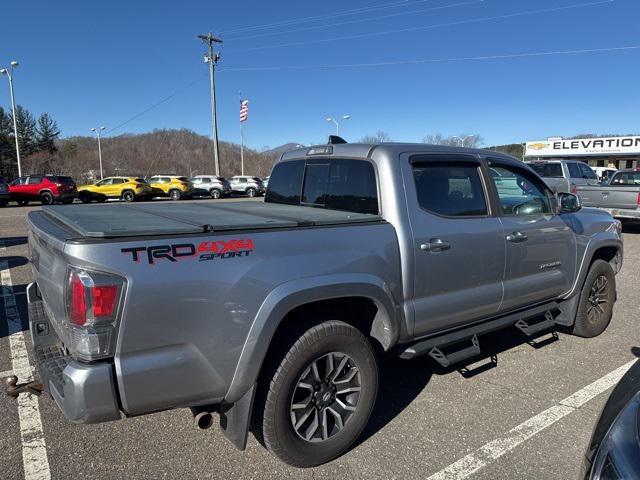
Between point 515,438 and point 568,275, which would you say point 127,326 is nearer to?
point 515,438

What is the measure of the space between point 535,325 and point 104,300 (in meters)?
3.64

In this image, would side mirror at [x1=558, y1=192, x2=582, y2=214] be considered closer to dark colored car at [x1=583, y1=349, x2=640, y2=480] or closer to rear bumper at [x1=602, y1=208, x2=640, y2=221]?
dark colored car at [x1=583, y1=349, x2=640, y2=480]

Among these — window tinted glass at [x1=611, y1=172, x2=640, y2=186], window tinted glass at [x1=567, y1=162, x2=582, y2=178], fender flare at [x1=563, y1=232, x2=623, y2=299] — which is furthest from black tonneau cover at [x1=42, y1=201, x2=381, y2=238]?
window tinted glass at [x1=567, y1=162, x2=582, y2=178]

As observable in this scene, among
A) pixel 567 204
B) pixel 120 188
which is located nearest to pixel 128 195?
pixel 120 188

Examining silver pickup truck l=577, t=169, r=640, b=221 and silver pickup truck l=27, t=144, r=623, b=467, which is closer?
silver pickup truck l=27, t=144, r=623, b=467

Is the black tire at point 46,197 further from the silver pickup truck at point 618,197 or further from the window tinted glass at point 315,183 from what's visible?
the window tinted glass at point 315,183

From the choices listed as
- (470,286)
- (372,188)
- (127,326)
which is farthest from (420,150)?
(127,326)

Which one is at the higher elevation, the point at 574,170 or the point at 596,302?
the point at 574,170

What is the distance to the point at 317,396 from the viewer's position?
2.81 metres

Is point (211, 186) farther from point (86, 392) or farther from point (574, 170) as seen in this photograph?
point (86, 392)

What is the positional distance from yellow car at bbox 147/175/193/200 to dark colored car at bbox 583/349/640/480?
1339 inches

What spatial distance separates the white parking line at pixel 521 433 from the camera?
280 cm

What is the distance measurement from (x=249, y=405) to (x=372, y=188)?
1.66 metres

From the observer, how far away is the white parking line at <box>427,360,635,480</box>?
2798 millimetres
